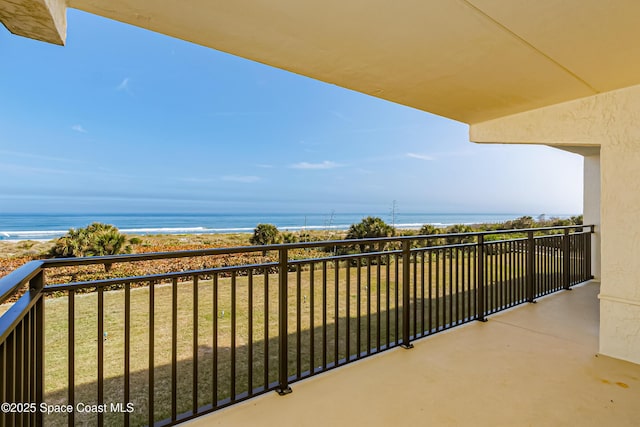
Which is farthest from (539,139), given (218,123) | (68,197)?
(68,197)

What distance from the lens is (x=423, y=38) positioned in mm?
1635

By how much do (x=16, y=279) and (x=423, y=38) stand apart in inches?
79.3

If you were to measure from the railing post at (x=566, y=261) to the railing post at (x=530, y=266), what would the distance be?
2.90 feet

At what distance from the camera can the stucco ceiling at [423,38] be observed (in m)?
1.38

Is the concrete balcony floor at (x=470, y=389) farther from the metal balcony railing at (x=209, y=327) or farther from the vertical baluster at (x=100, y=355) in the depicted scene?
the vertical baluster at (x=100, y=355)

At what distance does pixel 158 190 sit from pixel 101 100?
10.7 meters

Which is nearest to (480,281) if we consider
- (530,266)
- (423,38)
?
(530,266)

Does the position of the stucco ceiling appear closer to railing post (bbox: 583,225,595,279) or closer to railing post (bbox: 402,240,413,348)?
railing post (bbox: 402,240,413,348)

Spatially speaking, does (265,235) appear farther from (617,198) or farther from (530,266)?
(617,198)

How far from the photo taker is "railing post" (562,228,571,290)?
14.5 feet

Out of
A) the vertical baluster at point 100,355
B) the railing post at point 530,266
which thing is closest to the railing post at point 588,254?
the railing post at point 530,266

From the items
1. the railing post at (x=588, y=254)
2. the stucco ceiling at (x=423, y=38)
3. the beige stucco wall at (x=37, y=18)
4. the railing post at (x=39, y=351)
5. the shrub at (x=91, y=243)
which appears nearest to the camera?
the beige stucco wall at (x=37, y=18)

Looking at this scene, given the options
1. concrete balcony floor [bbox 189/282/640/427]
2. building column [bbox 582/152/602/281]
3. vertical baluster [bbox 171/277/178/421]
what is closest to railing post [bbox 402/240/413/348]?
concrete balcony floor [bbox 189/282/640/427]

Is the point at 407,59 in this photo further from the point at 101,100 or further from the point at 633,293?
the point at 101,100
